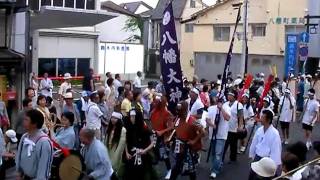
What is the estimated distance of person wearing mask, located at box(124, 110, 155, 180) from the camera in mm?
8383

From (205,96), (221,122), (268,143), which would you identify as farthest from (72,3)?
(268,143)

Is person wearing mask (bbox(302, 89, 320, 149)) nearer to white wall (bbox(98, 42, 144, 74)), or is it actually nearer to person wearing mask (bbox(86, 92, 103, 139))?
person wearing mask (bbox(86, 92, 103, 139))

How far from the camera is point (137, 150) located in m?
8.43

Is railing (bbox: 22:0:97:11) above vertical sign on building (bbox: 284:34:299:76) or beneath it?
above

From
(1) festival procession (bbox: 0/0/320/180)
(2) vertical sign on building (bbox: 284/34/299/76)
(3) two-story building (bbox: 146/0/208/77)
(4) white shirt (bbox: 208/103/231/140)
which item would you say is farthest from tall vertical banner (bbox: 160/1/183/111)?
(3) two-story building (bbox: 146/0/208/77)

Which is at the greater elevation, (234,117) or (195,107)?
(195,107)

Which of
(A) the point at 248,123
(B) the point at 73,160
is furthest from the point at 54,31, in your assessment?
(B) the point at 73,160

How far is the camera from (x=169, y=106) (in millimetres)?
9820

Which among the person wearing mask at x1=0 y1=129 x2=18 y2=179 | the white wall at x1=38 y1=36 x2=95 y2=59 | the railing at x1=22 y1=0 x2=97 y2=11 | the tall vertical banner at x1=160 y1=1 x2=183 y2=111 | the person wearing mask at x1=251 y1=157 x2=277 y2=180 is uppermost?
the railing at x1=22 y1=0 x2=97 y2=11

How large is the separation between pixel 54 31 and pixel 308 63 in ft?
52.0

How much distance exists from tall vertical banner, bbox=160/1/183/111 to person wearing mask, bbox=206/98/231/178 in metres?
1.44

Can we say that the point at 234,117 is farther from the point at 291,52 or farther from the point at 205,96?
the point at 291,52

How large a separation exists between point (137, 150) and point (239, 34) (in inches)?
1148

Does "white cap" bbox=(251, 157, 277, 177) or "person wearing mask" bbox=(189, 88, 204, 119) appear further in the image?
"person wearing mask" bbox=(189, 88, 204, 119)
